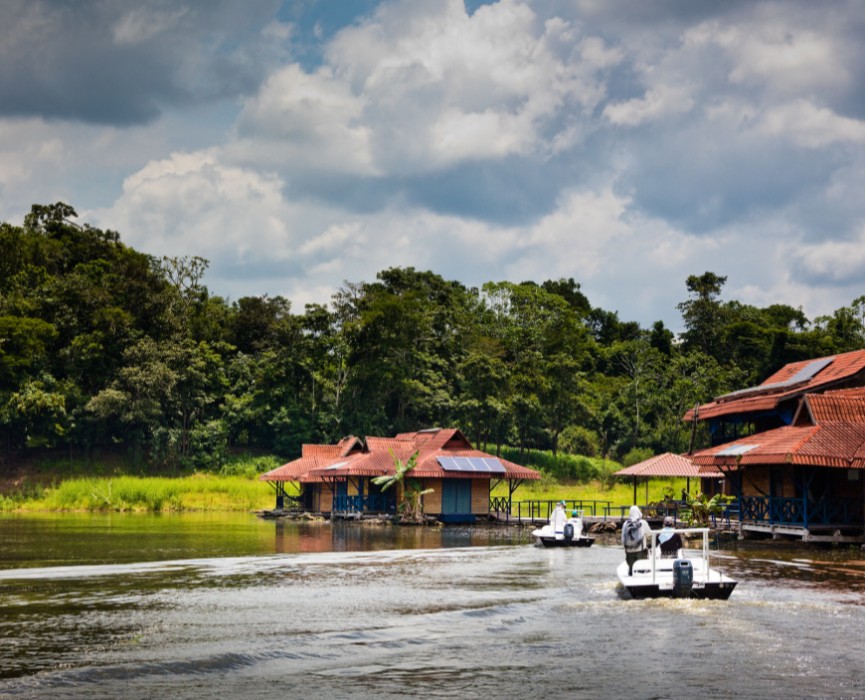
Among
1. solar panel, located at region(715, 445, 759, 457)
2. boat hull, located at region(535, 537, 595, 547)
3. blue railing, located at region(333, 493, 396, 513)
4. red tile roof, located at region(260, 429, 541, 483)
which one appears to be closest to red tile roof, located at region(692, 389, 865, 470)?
solar panel, located at region(715, 445, 759, 457)

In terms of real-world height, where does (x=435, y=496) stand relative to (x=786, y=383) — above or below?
below

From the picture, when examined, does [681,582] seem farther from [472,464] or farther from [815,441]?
[472,464]

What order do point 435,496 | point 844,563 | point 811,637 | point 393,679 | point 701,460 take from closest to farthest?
1. point 393,679
2. point 811,637
3. point 844,563
4. point 701,460
5. point 435,496

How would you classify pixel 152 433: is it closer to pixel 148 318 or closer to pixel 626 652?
pixel 148 318

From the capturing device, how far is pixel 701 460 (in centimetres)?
4062

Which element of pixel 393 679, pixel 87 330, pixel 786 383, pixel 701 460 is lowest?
pixel 393 679

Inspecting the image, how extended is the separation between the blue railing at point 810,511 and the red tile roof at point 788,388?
6.33 meters

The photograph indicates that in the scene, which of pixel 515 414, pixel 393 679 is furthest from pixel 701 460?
A: pixel 515 414

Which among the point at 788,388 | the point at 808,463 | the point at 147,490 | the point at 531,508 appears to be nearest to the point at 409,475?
the point at 531,508

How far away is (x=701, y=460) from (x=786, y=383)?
27.0ft

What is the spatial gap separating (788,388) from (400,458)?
65.2ft

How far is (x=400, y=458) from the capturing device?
5434 centimetres

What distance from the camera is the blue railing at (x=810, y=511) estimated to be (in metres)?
35.9

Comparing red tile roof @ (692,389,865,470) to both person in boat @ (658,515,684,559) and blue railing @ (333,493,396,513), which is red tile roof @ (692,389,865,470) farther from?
blue railing @ (333,493,396,513)
